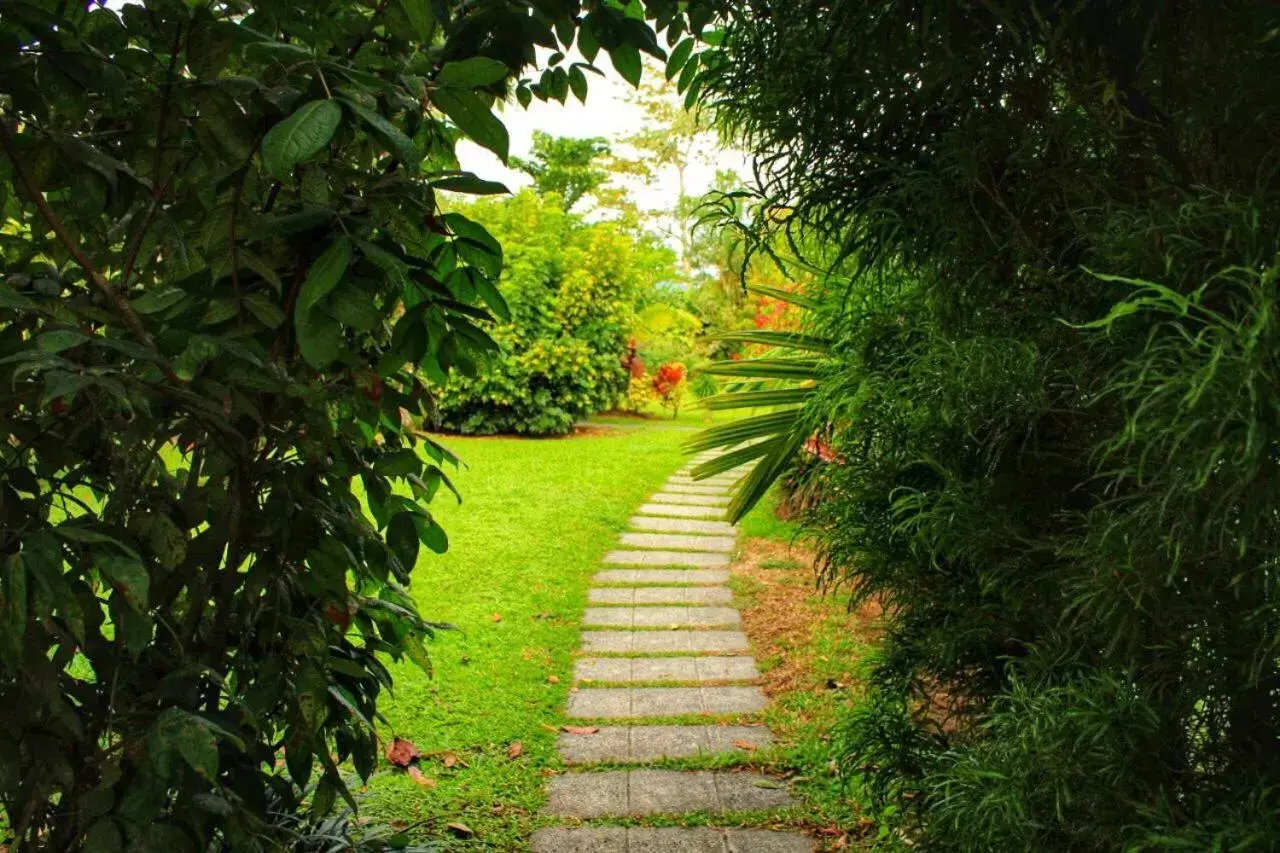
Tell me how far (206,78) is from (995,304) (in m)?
1.37

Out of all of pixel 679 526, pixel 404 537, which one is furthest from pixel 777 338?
pixel 679 526

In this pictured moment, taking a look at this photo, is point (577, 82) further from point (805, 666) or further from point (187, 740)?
point (805, 666)

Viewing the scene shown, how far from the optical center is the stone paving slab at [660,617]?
5.02 meters

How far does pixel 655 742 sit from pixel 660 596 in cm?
195

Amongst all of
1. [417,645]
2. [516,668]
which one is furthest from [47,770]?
[516,668]

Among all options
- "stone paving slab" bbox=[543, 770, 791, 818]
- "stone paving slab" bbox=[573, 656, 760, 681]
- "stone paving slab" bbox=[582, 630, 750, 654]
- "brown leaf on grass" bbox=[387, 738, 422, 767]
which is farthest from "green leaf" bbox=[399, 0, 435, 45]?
"stone paving slab" bbox=[582, 630, 750, 654]

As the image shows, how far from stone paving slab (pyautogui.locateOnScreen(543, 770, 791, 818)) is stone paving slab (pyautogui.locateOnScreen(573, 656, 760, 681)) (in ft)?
3.07

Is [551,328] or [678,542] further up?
[551,328]

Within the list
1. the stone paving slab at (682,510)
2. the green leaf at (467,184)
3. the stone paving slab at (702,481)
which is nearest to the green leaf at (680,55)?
the green leaf at (467,184)

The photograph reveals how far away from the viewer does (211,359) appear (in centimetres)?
140

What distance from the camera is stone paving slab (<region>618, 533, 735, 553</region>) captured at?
21.8 feet

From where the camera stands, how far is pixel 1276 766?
133 centimetres

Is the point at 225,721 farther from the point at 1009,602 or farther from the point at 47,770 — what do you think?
the point at 1009,602

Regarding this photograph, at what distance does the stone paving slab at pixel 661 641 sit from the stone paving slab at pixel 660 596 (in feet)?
1.62
